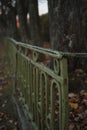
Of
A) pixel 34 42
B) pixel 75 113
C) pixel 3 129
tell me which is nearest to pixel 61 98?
pixel 75 113

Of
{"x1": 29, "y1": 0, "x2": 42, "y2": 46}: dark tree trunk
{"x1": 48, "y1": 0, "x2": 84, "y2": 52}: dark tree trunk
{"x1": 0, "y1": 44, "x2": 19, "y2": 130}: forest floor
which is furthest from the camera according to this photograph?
{"x1": 29, "y1": 0, "x2": 42, "y2": 46}: dark tree trunk

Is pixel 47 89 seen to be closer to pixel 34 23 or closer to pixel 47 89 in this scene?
pixel 47 89

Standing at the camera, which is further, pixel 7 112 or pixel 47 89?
pixel 7 112

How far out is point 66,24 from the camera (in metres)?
5.38

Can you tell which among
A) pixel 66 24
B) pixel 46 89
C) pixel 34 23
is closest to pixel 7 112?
pixel 66 24

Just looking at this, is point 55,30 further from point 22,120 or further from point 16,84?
point 22,120

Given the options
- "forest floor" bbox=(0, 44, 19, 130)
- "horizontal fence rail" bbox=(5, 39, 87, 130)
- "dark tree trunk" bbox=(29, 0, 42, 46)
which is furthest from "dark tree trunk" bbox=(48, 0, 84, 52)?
"dark tree trunk" bbox=(29, 0, 42, 46)

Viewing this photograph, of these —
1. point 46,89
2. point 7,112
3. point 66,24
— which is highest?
point 66,24

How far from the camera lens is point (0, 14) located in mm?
19938

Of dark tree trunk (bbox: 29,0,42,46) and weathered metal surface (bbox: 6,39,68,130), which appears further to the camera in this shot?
dark tree trunk (bbox: 29,0,42,46)

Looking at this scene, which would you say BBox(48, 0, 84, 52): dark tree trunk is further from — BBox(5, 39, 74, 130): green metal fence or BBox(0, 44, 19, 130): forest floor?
BBox(0, 44, 19, 130): forest floor

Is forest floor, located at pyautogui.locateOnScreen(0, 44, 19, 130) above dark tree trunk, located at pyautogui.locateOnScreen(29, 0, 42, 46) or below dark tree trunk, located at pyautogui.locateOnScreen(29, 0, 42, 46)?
below

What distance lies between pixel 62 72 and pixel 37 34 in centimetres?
795

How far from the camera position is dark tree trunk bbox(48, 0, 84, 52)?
5.38 meters
